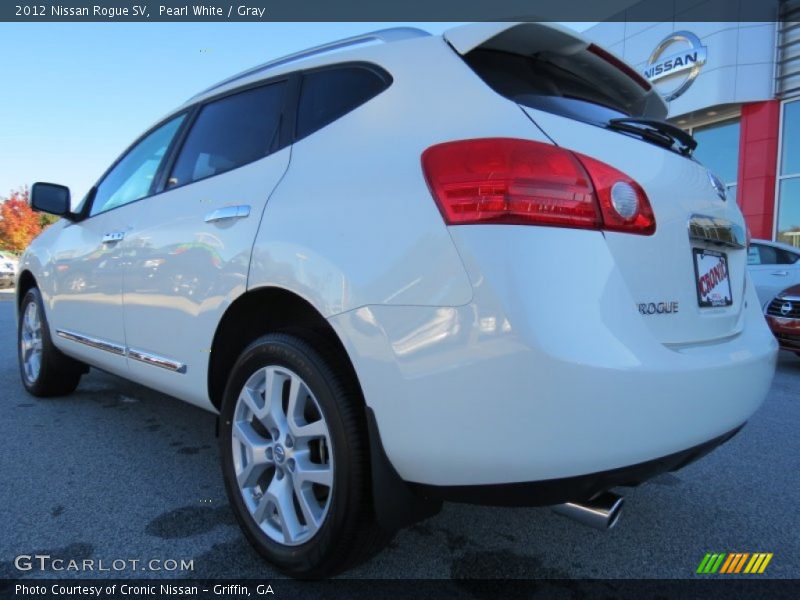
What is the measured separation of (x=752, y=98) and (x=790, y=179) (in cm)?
214

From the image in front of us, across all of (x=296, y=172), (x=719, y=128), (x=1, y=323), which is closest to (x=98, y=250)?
(x=296, y=172)

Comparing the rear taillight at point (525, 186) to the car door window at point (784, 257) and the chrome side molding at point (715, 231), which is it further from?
the car door window at point (784, 257)

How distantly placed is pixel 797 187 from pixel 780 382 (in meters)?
10.4

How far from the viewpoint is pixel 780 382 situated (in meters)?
5.34

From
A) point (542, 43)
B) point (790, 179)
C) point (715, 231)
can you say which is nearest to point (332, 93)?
point (542, 43)

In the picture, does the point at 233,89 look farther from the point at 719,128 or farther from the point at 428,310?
the point at 719,128

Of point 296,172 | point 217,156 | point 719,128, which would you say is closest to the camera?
point 296,172

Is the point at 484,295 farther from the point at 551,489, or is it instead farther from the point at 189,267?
the point at 189,267

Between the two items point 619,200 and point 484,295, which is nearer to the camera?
point 484,295

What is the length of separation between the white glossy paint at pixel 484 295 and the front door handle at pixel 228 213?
0.04 m

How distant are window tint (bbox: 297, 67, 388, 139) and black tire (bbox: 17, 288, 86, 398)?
9.15 ft

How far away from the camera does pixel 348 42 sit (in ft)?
7.22

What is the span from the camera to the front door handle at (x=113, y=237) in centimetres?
292

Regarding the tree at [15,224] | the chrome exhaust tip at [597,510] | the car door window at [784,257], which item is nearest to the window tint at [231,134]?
the chrome exhaust tip at [597,510]
